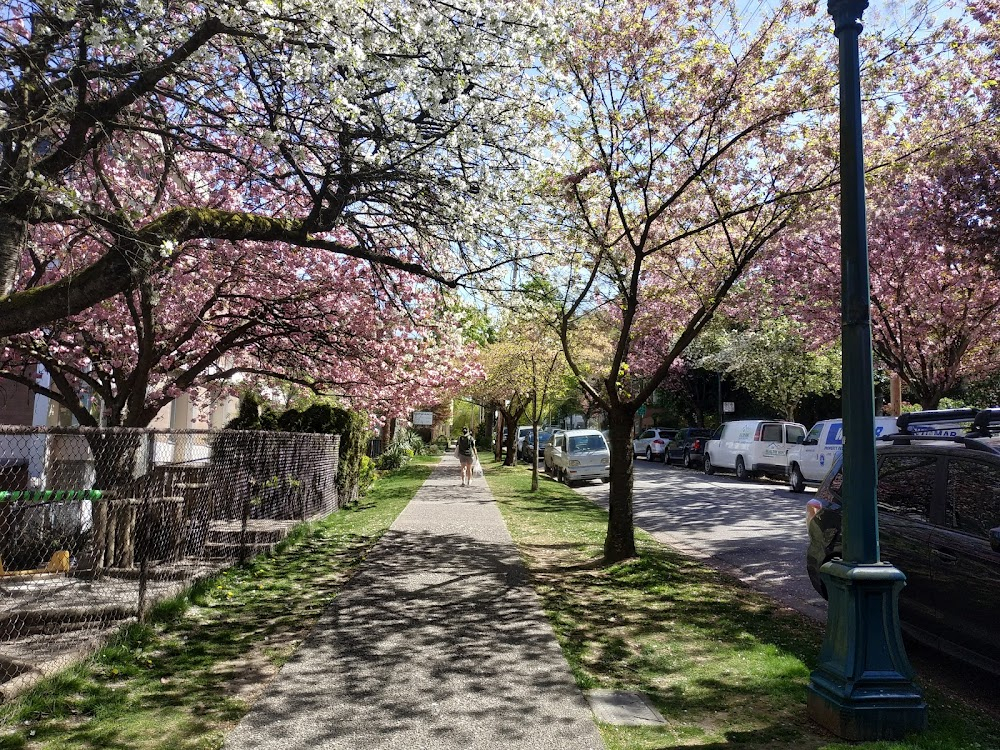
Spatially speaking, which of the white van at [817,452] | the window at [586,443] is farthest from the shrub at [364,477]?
the white van at [817,452]

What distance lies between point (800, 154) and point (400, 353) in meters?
6.87

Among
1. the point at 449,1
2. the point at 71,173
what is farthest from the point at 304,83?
the point at 71,173

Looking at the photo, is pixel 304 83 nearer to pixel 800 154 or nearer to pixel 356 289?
pixel 356 289

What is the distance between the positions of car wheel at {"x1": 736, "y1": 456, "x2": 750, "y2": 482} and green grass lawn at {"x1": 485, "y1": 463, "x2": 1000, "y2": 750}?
14.3m

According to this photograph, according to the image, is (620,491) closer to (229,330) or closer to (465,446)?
(229,330)

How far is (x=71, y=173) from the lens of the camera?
8844 mm

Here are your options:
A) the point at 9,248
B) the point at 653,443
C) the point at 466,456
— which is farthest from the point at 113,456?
the point at 653,443

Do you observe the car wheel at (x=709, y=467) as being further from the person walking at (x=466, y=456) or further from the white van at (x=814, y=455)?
the person walking at (x=466, y=456)

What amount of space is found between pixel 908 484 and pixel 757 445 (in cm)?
1756

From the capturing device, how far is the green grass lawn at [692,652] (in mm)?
4227

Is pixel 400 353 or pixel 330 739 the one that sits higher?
pixel 400 353

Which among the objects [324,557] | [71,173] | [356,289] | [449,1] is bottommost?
[324,557]

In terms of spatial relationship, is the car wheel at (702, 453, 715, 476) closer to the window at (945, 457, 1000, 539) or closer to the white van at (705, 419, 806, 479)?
the white van at (705, 419, 806, 479)

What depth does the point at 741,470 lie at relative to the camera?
952 inches
